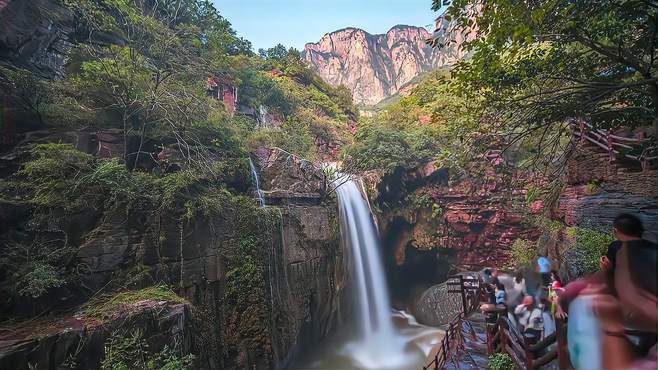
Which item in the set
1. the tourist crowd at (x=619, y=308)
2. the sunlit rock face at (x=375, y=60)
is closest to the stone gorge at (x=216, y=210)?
the tourist crowd at (x=619, y=308)

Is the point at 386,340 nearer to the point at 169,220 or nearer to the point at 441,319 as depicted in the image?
the point at 441,319

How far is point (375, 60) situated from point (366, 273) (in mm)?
51583

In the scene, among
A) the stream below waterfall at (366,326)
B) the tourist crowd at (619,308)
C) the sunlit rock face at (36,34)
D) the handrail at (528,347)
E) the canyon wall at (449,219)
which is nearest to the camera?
the tourist crowd at (619,308)

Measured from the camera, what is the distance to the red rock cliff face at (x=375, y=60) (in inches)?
2274

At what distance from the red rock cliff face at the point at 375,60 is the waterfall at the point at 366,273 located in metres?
43.7

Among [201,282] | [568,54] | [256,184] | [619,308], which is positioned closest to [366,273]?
[256,184]

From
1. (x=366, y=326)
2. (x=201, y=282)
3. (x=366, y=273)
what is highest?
(x=201, y=282)

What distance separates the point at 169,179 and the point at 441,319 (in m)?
12.8

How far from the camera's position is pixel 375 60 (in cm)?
5925

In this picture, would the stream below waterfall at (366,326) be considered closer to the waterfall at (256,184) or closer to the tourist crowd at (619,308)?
the waterfall at (256,184)

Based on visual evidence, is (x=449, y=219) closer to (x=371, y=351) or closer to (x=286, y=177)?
(x=371, y=351)

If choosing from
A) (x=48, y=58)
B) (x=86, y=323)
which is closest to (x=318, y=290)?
(x=86, y=323)

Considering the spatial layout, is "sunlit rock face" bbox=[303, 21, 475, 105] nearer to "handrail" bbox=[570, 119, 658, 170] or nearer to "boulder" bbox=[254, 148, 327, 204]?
"boulder" bbox=[254, 148, 327, 204]

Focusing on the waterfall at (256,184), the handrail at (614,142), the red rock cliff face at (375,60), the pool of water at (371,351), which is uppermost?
the red rock cliff face at (375,60)
